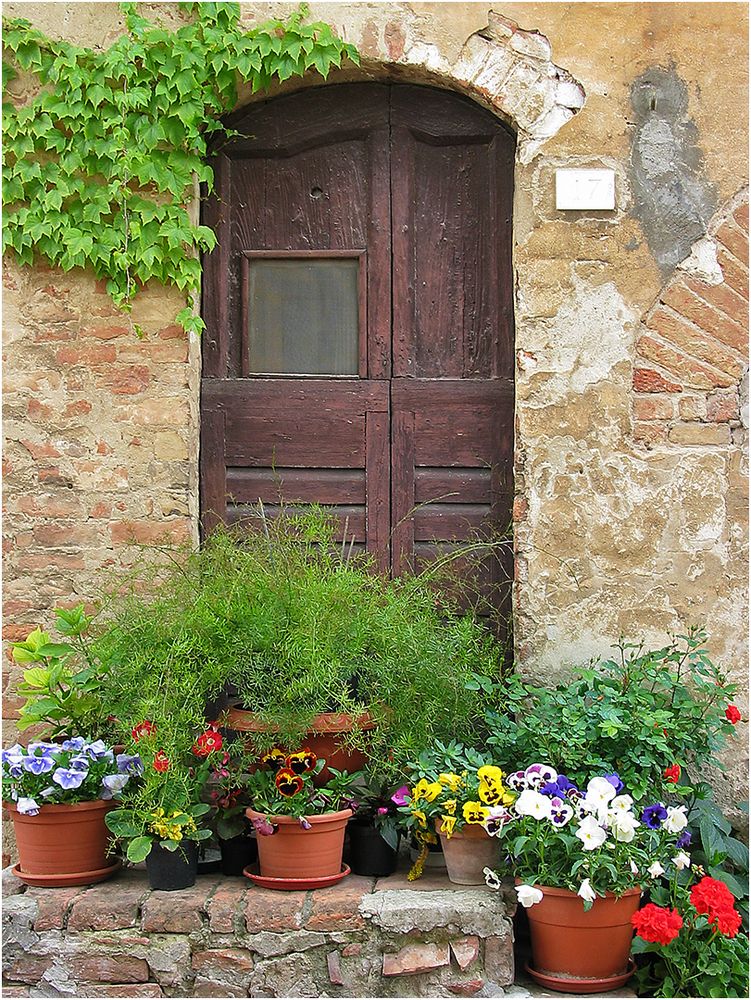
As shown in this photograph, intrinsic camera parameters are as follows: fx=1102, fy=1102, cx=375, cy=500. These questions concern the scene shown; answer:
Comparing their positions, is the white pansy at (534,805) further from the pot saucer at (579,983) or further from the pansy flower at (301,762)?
the pansy flower at (301,762)

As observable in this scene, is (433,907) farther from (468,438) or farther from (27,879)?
(468,438)

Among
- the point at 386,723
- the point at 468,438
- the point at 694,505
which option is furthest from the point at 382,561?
the point at 694,505

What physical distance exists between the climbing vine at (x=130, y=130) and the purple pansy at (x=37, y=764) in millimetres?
1583

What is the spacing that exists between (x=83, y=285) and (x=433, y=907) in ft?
8.15

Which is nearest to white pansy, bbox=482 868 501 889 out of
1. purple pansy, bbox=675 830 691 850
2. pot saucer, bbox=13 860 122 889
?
purple pansy, bbox=675 830 691 850

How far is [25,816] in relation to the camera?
3355 mm

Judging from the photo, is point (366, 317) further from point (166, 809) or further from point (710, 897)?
point (710, 897)

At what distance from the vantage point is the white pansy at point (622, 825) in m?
3.13

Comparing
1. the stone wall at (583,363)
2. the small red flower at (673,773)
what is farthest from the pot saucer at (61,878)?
the small red flower at (673,773)

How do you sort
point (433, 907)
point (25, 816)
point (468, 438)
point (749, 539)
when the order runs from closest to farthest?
point (433, 907), point (25, 816), point (749, 539), point (468, 438)

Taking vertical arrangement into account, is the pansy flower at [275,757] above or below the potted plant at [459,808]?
above

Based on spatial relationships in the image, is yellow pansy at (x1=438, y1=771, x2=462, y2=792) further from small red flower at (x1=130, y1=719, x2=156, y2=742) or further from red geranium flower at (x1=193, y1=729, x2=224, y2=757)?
small red flower at (x1=130, y1=719, x2=156, y2=742)

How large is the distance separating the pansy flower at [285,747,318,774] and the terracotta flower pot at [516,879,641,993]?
698 mm

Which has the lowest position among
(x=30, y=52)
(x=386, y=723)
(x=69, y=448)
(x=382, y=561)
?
(x=386, y=723)
